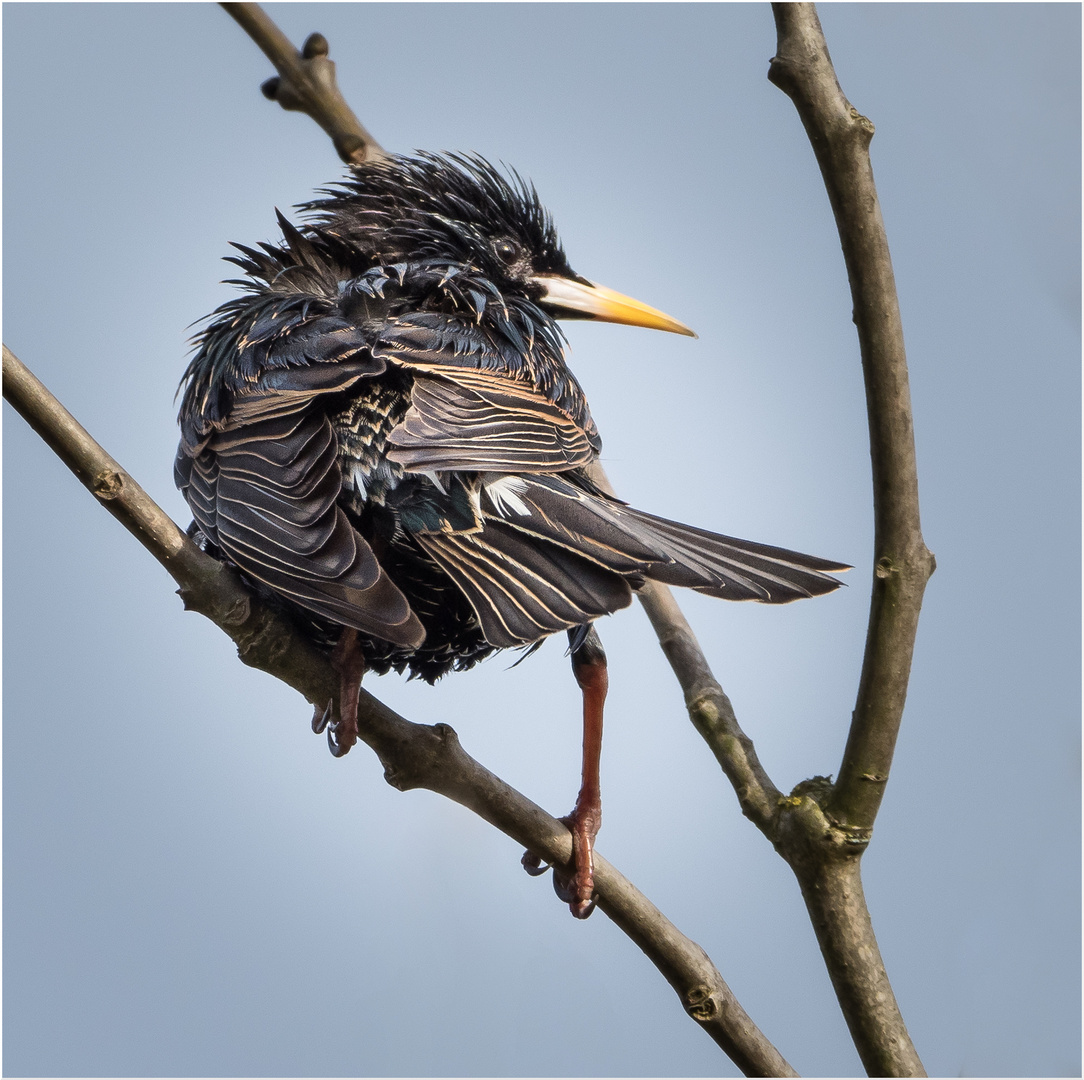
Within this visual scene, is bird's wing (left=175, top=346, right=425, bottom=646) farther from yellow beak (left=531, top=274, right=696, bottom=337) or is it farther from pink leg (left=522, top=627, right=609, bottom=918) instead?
yellow beak (left=531, top=274, right=696, bottom=337)

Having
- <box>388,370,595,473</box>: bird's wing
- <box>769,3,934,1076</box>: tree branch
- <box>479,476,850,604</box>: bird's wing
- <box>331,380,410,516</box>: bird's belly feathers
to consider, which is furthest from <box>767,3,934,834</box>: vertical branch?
<box>331,380,410,516</box>: bird's belly feathers

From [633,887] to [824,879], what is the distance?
41 cm

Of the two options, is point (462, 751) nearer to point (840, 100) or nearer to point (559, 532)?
point (559, 532)

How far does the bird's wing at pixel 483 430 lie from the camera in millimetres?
2305

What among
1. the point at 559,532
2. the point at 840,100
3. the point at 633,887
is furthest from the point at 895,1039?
the point at 840,100

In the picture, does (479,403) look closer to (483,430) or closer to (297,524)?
(483,430)

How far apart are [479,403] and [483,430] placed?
0.09m

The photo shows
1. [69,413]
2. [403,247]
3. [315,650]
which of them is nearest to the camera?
[69,413]

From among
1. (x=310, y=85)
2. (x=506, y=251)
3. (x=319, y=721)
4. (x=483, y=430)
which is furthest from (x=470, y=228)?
(x=319, y=721)

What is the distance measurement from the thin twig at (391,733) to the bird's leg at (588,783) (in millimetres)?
42

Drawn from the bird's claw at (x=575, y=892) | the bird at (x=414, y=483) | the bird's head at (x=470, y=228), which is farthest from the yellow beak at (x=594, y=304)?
the bird's claw at (x=575, y=892)

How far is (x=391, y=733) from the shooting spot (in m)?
2.35

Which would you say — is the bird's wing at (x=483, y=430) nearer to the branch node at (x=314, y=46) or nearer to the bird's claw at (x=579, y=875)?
the bird's claw at (x=579, y=875)

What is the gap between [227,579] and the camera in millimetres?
2209
